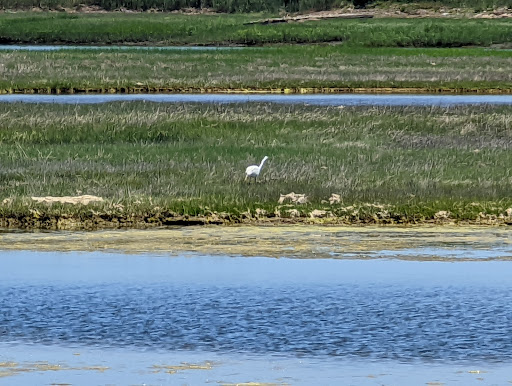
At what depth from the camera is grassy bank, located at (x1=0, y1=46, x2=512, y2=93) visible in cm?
5459

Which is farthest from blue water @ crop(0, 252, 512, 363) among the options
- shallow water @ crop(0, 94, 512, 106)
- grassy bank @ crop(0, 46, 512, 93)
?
grassy bank @ crop(0, 46, 512, 93)

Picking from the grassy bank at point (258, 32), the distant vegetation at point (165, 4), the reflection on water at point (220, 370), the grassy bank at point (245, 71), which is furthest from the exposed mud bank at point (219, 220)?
the distant vegetation at point (165, 4)

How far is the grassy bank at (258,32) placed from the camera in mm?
87062

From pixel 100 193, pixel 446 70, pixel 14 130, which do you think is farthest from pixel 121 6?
pixel 100 193

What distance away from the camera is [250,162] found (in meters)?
26.4

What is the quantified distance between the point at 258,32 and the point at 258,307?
78848 mm

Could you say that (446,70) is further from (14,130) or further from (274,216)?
(274,216)

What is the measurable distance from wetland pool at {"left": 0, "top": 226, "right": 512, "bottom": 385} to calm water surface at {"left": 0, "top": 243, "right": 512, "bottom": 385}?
0.02 m

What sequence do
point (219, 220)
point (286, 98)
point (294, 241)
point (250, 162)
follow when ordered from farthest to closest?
point (286, 98), point (250, 162), point (219, 220), point (294, 241)

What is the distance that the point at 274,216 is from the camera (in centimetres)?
2128

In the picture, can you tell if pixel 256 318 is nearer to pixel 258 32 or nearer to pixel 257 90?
pixel 257 90

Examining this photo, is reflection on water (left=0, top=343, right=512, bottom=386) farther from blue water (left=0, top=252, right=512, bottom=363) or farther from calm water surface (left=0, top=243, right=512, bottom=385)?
blue water (left=0, top=252, right=512, bottom=363)

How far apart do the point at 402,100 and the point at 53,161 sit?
23000mm

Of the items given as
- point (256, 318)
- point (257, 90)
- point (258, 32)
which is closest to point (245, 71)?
point (257, 90)
